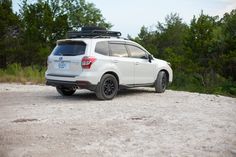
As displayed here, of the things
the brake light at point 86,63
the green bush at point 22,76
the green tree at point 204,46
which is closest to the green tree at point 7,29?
the green bush at point 22,76

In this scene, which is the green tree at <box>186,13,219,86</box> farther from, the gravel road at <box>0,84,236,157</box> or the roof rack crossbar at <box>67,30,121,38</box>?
the gravel road at <box>0,84,236,157</box>

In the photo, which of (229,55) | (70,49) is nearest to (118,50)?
(70,49)

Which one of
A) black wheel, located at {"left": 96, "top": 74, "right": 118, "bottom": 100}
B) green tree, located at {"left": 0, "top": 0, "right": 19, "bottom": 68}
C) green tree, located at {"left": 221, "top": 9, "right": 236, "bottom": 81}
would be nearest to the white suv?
black wheel, located at {"left": 96, "top": 74, "right": 118, "bottom": 100}

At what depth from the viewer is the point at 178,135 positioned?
6.29 meters

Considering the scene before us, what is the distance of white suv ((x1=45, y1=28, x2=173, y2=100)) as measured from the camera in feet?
32.8

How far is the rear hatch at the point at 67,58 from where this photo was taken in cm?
1005

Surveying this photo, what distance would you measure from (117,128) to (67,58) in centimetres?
404

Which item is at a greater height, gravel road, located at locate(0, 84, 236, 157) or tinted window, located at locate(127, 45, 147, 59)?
tinted window, located at locate(127, 45, 147, 59)

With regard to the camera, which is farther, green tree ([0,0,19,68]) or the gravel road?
green tree ([0,0,19,68])

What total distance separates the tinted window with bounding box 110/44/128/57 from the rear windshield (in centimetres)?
102

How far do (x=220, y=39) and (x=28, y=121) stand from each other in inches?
814

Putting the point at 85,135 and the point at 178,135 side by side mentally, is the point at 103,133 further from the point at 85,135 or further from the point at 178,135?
the point at 178,135

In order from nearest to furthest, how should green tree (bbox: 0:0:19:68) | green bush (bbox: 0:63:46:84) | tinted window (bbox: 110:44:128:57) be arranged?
tinted window (bbox: 110:44:128:57) → green bush (bbox: 0:63:46:84) → green tree (bbox: 0:0:19:68)

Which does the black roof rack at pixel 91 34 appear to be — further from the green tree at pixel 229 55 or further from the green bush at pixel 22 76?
the green tree at pixel 229 55
